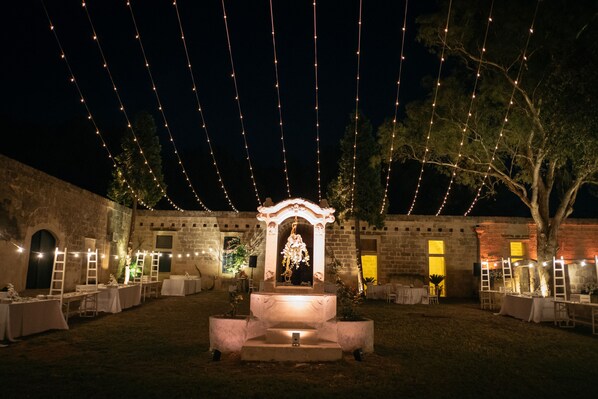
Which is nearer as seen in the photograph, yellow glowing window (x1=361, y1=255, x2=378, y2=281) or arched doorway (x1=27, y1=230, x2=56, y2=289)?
arched doorway (x1=27, y1=230, x2=56, y2=289)

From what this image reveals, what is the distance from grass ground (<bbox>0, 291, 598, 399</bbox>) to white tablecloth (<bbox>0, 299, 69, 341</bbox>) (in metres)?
0.21

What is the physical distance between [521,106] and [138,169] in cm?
1310

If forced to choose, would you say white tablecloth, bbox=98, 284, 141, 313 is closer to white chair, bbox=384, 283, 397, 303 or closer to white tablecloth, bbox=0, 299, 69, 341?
white tablecloth, bbox=0, 299, 69, 341

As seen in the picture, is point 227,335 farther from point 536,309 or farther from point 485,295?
point 485,295

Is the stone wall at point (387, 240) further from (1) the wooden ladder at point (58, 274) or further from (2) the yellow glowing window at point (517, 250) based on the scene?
(1) the wooden ladder at point (58, 274)

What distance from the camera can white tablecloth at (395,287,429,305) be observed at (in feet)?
47.7

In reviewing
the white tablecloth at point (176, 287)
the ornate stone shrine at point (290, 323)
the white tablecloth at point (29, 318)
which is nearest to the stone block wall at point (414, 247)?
the white tablecloth at point (176, 287)

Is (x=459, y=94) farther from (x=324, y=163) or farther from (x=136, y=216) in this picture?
(x=324, y=163)

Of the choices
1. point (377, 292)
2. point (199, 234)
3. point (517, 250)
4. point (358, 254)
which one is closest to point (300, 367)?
point (377, 292)

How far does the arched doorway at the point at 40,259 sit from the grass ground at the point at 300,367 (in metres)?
3.34

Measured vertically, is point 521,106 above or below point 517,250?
above

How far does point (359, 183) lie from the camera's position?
1648 cm

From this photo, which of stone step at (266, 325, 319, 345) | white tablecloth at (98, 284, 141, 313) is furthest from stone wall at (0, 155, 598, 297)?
stone step at (266, 325, 319, 345)

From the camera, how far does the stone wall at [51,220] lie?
10258 mm
